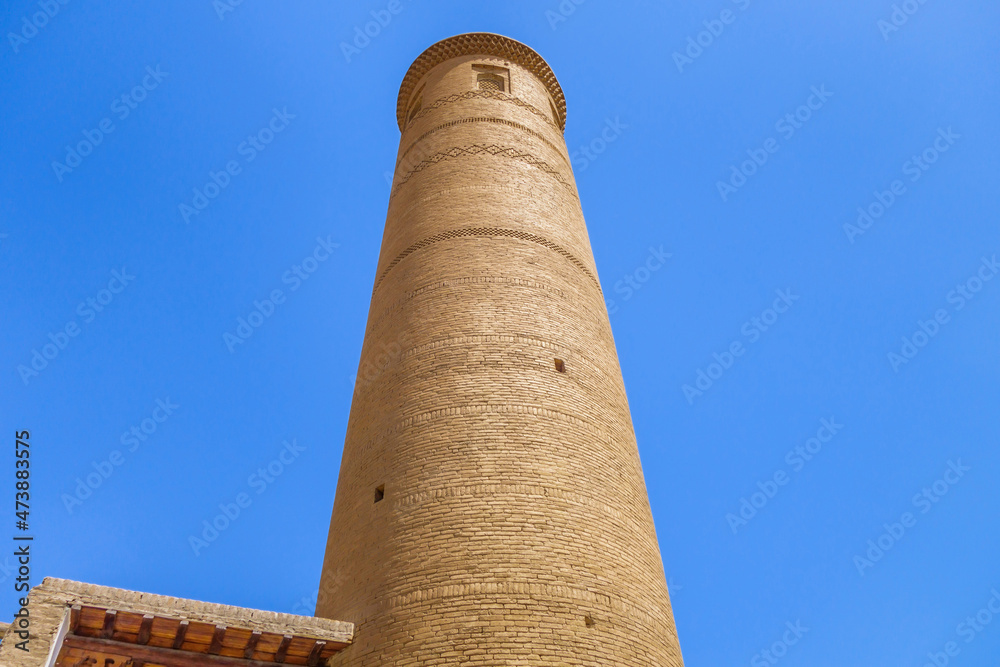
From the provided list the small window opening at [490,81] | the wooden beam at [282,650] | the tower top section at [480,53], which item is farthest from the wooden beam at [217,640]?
the tower top section at [480,53]

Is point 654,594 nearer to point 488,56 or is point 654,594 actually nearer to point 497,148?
point 497,148

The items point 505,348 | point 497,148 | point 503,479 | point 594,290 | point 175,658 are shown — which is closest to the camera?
point 175,658

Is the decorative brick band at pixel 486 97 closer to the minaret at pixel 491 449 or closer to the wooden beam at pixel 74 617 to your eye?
the minaret at pixel 491 449

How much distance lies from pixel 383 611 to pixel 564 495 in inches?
59.3

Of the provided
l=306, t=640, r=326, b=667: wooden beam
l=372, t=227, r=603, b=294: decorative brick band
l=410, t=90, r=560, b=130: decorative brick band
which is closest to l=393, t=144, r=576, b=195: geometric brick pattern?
l=410, t=90, r=560, b=130: decorative brick band

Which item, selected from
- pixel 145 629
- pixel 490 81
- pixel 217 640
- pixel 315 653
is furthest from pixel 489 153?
pixel 145 629

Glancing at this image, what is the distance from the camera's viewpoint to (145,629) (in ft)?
16.8

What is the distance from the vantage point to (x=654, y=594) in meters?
5.97

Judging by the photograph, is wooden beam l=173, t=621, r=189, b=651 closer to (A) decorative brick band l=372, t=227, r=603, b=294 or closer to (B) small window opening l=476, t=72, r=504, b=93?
(A) decorative brick band l=372, t=227, r=603, b=294

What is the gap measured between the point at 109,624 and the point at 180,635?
1.43 ft

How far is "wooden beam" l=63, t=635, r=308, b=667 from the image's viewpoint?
503 cm

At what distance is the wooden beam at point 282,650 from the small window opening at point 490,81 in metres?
7.32

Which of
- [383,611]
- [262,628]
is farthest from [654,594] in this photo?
[262,628]

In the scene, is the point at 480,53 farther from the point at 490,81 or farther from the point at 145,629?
the point at 145,629
